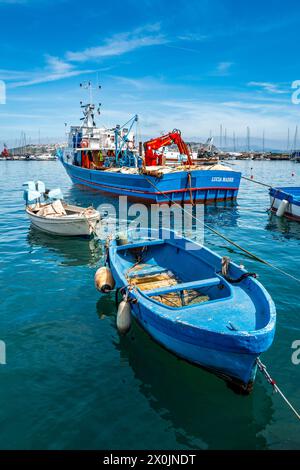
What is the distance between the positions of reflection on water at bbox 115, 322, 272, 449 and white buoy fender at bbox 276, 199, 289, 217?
17872mm

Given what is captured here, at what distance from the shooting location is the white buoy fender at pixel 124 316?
8.05 metres

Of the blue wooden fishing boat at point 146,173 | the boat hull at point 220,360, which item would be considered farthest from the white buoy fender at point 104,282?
the blue wooden fishing boat at point 146,173

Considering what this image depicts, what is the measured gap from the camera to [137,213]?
2562 centimetres

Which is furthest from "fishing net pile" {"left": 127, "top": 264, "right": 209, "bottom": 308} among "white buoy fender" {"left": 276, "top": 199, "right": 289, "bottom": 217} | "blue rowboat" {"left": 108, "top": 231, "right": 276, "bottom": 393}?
"white buoy fender" {"left": 276, "top": 199, "right": 289, "bottom": 217}

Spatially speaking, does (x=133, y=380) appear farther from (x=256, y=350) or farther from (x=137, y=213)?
(x=137, y=213)

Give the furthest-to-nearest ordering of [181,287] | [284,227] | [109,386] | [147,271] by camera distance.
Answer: [284,227]
[147,271]
[181,287]
[109,386]

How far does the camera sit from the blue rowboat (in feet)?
19.3

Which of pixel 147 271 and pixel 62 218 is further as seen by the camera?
pixel 62 218

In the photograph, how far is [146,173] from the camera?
2572cm

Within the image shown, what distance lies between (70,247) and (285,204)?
15.3m

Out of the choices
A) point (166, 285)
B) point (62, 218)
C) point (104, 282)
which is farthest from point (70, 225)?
point (166, 285)


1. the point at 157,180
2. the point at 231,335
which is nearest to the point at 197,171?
the point at 157,180

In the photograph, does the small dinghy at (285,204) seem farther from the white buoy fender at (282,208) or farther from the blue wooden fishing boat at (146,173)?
the blue wooden fishing boat at (146,173)

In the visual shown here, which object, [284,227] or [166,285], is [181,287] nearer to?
[166,285]
